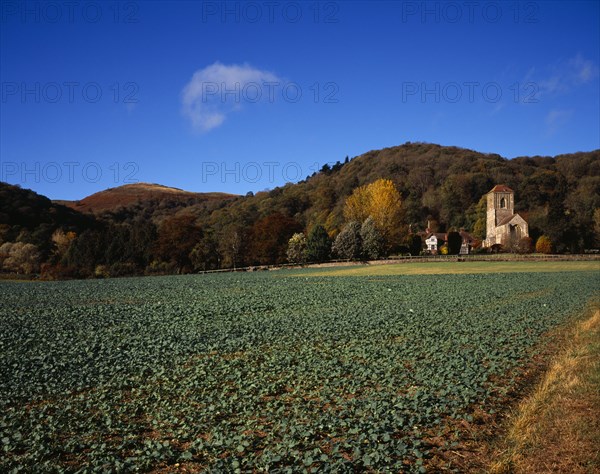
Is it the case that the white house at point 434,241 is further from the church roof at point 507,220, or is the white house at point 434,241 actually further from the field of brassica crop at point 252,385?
the field of brassica crop at point 252,385

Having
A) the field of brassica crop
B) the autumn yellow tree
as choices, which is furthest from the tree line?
the field of brassica crop

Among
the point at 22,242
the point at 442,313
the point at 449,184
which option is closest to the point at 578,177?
the point at 449,184

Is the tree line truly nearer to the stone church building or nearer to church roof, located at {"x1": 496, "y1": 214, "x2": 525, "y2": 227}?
church roof, located at {"x1": 496, "y1": 214, "x2": 525, "y2": 227}

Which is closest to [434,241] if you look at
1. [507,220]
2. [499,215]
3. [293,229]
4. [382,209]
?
[499,215]

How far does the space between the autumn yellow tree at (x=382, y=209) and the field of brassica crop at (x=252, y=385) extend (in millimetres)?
63596

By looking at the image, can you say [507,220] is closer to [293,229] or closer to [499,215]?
[499,215]

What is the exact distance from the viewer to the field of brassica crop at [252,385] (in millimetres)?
7031

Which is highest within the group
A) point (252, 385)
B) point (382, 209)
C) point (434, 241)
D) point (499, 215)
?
point (382, 209)

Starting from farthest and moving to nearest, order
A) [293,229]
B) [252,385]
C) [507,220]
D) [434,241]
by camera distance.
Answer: [434,241] → [507,220] → [293,229] → [252,385]

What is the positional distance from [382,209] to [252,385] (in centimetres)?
7863

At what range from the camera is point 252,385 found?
10445 mm

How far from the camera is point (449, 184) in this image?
129 m

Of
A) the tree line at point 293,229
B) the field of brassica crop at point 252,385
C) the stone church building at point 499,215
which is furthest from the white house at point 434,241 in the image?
the field of brassica crop at point 252,385

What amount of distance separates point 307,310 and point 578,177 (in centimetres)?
12654
